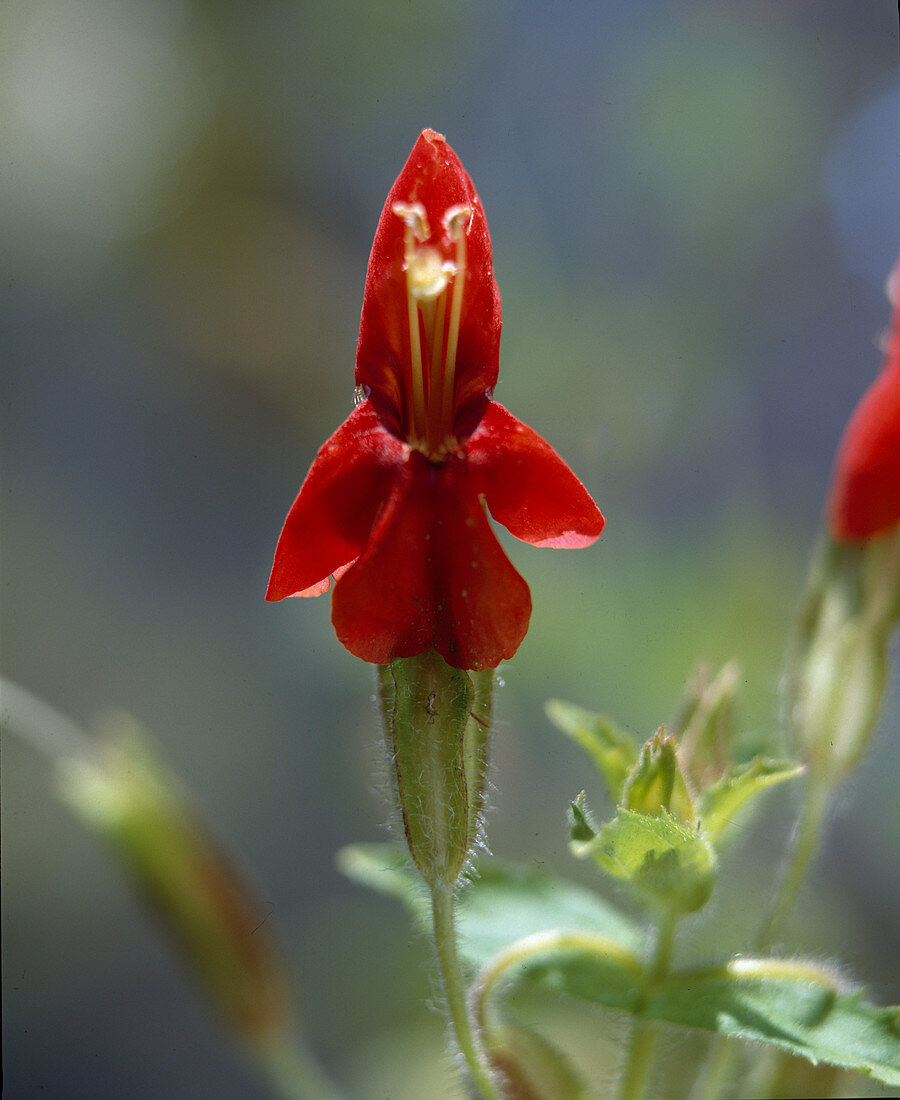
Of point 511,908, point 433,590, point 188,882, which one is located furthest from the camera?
point 188,882

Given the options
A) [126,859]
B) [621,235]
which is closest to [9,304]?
[621,235]

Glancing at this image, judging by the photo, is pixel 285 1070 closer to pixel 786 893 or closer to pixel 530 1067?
pixel 530 1067

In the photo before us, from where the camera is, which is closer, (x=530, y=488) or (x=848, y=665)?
(x=530, y=488)

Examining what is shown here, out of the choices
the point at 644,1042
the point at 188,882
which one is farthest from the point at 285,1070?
the point at 644,1042

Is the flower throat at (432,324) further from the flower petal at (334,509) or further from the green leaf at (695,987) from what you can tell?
the green leaf at (695,987)

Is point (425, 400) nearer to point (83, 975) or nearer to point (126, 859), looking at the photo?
point (126, 859)

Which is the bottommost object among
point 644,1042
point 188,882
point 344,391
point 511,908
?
point 644,1042
